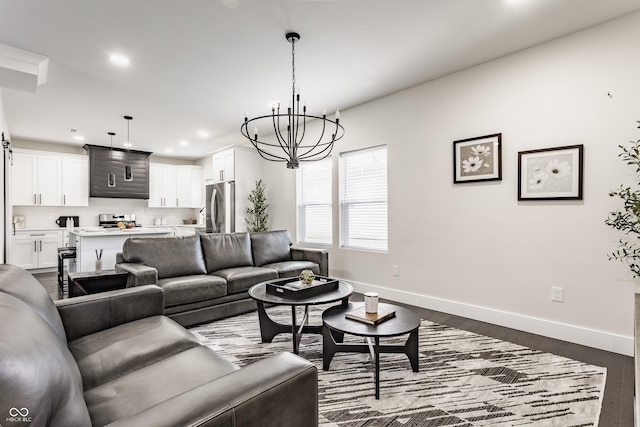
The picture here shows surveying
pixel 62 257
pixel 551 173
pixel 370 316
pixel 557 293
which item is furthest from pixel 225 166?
pixel 557 293

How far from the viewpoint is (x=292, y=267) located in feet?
13.2

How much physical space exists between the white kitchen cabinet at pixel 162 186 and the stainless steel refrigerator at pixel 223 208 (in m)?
2.63

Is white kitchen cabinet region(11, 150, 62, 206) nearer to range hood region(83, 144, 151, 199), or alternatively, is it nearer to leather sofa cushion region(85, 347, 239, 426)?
range hood region(83, 144, 151, 199)

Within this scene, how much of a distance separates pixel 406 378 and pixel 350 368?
15.9 inches

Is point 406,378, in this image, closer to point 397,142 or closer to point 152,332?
point 152,332

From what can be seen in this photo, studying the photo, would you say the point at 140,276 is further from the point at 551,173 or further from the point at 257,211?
the point at 551,173

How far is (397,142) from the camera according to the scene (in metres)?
4.20

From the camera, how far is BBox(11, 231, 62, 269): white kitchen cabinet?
613 cm

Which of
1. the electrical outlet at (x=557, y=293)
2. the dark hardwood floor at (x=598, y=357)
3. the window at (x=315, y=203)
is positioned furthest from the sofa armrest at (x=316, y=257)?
the electrical outlet at (x=557, y=293)

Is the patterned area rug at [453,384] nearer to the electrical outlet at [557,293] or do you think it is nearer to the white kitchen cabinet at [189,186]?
the electrical outlet at [557,293]

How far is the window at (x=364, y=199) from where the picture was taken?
445 centimetres

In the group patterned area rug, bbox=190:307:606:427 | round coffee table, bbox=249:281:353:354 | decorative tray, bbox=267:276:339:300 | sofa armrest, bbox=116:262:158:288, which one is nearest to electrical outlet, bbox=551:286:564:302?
patterned area rug, bbox=190:307:606:427

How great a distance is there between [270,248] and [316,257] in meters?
0.65

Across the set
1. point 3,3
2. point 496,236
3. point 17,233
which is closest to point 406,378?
point 496,236
